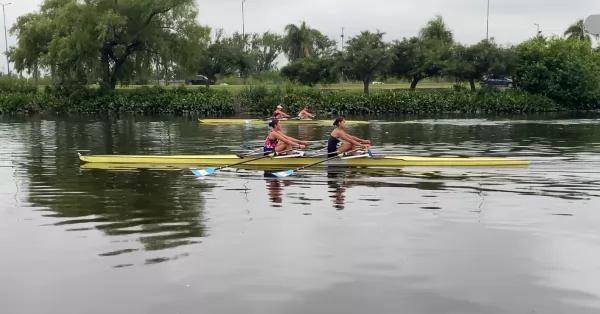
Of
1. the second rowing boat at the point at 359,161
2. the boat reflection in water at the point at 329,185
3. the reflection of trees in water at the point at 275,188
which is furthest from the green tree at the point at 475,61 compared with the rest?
the reflection of trees in water at the point at 275,188

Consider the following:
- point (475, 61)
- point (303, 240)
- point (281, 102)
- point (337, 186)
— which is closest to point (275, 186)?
point (337, 186)

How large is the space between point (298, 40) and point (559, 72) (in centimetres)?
3797

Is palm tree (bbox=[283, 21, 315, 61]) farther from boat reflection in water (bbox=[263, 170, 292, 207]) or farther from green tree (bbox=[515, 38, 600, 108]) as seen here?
boat reflection in water (bbox=[263, 170, 292, 207])

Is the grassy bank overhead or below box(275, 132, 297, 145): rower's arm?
overhead

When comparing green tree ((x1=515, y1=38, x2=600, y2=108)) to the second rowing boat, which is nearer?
the second rowing boat

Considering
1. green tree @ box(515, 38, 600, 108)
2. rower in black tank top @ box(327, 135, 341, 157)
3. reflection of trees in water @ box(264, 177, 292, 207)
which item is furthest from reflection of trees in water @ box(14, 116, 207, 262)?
green tree @ box(515, 38, 600, 108)

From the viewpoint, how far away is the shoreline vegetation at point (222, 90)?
173 feet

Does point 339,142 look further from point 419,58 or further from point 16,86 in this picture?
point 16,86

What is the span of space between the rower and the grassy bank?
35.2m

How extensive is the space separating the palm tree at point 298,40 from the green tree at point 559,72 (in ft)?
107

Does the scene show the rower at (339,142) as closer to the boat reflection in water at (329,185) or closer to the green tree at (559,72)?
the boat reflection in water at (329,185)

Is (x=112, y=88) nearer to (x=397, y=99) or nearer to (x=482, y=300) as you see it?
(x=397, y=99)

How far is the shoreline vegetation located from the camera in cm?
5269

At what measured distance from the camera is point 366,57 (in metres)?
56.2
